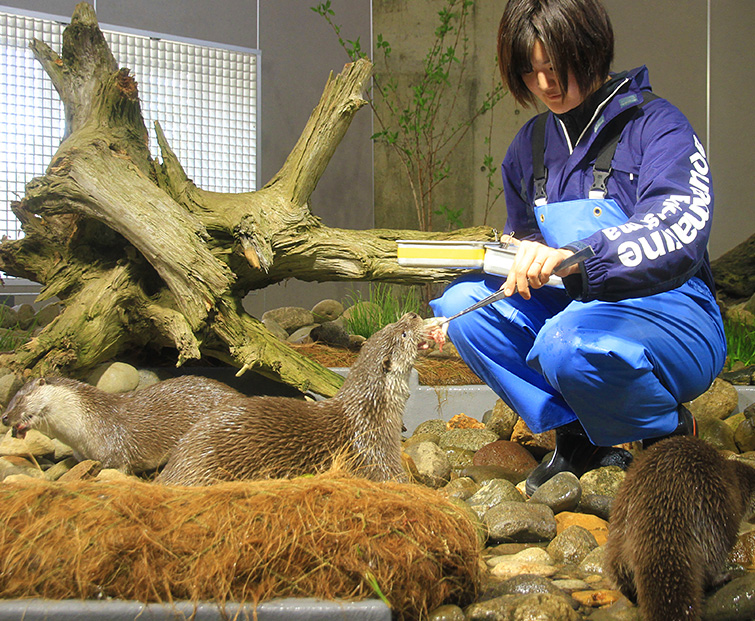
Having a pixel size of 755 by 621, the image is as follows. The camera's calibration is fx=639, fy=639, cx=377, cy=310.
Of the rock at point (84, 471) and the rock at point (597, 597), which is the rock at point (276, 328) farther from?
the rock at point (597, 597)

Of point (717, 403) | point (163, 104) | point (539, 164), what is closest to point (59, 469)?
point (539, 164)

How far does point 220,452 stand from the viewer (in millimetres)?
2229

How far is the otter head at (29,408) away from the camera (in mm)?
3113

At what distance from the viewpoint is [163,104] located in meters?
6.02

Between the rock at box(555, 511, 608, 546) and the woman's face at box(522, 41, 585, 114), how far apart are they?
156cm

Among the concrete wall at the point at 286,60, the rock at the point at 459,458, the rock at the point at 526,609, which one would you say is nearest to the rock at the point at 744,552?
the rock at the point at 526,609

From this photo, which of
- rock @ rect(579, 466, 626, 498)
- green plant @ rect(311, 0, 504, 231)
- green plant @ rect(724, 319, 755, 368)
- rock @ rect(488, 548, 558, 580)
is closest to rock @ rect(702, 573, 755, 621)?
rock @ rect(488, 548, 558, 580)

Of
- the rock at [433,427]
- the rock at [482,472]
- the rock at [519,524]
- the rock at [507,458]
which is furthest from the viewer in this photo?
→ the rock at [433,427]

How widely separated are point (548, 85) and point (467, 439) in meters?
1.97

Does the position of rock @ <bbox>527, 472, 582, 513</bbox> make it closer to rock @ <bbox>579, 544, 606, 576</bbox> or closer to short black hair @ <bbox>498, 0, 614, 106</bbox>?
rock @ <bbox>579, 544, 606, 576</bbox>

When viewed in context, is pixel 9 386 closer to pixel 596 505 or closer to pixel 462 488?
pixel 462 488

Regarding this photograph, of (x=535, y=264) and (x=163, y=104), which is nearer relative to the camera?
(x=535, y=264)

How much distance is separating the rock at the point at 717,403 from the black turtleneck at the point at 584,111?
6.83 ft

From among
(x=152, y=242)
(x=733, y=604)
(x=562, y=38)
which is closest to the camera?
(x=733, y=604)
